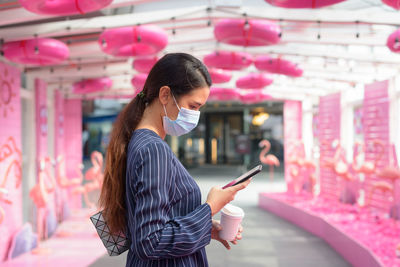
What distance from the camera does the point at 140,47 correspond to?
4.06m

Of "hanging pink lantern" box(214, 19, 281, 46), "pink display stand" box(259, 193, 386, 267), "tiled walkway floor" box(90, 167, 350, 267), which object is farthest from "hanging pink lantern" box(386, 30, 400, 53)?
"tiled walkway floor" box(90, 167, 350, 267)

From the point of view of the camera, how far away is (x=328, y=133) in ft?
29.5

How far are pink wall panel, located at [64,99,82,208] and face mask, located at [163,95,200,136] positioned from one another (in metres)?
8.49

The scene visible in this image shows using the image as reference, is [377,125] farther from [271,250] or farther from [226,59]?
[226,59]

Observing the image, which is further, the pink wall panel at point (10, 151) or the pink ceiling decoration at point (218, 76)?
the pink ceiling decoration at point (218, 76)

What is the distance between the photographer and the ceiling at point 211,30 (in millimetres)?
4512

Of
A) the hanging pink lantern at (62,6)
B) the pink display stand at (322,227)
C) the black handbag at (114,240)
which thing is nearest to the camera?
the black handbag at (114,240)

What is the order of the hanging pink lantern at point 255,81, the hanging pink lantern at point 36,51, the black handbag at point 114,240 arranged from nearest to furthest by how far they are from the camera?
the black handbag at point 114,240 → the hanging pink lantern at point 36,51 → the hanging pink lantern at point 255,81

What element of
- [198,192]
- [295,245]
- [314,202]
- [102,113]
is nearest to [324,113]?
[314,202]

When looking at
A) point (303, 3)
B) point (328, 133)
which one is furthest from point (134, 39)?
point (328, 133)

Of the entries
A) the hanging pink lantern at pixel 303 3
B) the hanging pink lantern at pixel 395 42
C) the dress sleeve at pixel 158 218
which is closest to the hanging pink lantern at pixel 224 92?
the hanging pink lantern at pixel 395 42

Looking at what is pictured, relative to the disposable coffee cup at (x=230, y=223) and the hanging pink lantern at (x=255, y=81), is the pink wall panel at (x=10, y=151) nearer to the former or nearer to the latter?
the hanging pink lantern at (x=255, y=81)

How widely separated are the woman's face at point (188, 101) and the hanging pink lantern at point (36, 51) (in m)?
3.27

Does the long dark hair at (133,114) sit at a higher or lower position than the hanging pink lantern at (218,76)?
lower
